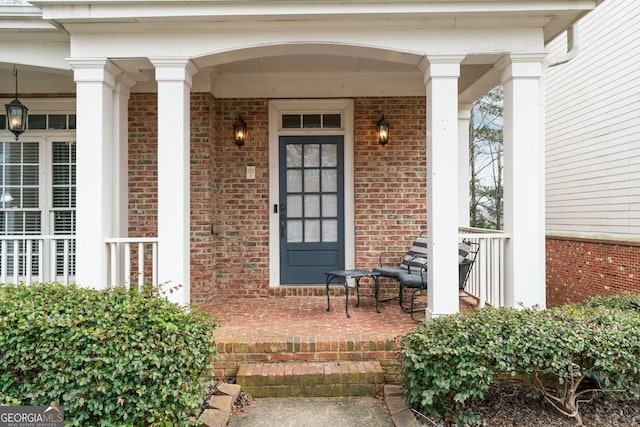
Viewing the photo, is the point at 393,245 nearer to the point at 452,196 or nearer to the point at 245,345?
the point at 452,196

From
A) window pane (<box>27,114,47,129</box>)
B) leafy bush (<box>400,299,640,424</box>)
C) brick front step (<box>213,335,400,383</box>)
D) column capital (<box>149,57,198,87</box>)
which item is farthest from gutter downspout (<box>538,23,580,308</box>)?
window pane (<box>27,114,47,129</box>)

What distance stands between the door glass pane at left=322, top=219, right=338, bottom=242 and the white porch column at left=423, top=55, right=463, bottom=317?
2.01m

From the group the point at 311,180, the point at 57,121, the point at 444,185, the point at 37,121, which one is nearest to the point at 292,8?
the point at 444,185

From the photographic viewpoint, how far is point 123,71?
398 centimetres

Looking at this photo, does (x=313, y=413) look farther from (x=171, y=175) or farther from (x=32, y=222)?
(x=32, y=222)

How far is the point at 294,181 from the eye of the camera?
554 cm

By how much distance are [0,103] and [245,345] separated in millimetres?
4546

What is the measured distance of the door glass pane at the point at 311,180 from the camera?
5.54 meters

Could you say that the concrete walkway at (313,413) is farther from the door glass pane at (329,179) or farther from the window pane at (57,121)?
the window pane at (57,121)

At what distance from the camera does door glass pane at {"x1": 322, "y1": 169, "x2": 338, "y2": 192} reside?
5551 millimetres

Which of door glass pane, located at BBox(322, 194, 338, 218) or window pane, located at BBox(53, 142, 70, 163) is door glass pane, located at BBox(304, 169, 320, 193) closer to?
door glass pane, located at BBox(322, 194, 338, 218)

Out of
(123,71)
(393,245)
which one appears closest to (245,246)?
(393,245)

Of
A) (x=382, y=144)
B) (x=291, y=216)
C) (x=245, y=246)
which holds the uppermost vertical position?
(x=382, y=144)

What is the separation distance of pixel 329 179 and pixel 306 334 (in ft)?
7.98
